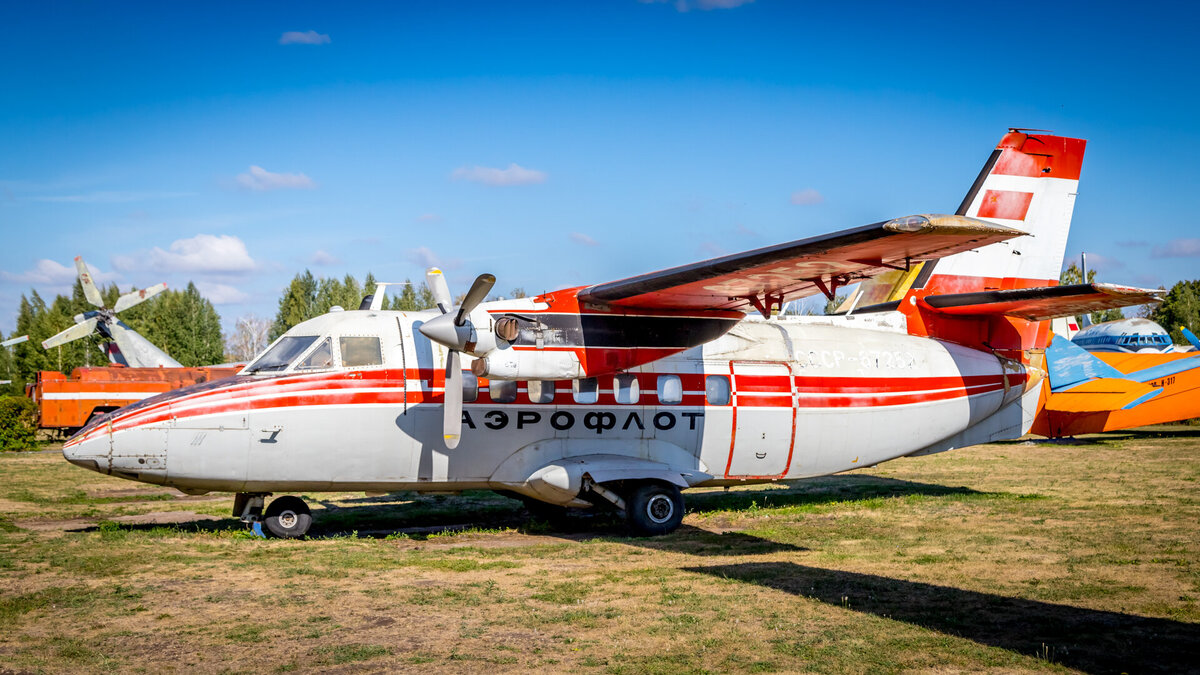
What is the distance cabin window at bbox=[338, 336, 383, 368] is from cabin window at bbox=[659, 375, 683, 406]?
13.9 ft

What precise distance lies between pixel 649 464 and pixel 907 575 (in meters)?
4.47

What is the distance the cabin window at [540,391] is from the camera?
520 inches

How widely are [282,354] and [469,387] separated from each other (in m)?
2.72

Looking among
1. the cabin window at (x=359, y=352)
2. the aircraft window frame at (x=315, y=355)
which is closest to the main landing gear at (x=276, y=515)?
the aircraft window frame at (x=315, y=355)

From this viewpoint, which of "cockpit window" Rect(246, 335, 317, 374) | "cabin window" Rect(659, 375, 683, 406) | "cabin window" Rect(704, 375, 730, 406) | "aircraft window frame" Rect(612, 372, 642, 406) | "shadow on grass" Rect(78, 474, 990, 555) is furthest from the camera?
"cabin window" Rect(704, 375, 730, 406)

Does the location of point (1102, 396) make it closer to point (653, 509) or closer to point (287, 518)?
point (653, 509)

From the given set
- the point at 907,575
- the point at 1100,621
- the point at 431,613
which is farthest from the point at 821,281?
the point at 431,613

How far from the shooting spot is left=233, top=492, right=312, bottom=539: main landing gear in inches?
Answer: 512

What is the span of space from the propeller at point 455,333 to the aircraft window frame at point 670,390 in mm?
3190

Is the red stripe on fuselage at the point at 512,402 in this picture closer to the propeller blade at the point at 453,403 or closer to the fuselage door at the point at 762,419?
the fuselage door at the point at 762,419

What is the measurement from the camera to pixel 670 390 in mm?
13891

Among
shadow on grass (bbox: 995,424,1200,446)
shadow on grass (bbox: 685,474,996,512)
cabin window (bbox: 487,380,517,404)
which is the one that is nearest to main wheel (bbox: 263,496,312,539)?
cabin window (bbox: 487,380,517,404)

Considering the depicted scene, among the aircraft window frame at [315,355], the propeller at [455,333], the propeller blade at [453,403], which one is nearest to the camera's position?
the propeller at [455,333]

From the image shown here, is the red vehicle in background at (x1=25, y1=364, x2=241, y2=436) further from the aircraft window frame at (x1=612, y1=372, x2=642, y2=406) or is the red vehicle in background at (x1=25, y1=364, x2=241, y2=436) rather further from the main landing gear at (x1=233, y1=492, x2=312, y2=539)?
the aircraft window frame at (x1=612, y1=372, x2=642, y2=406)
